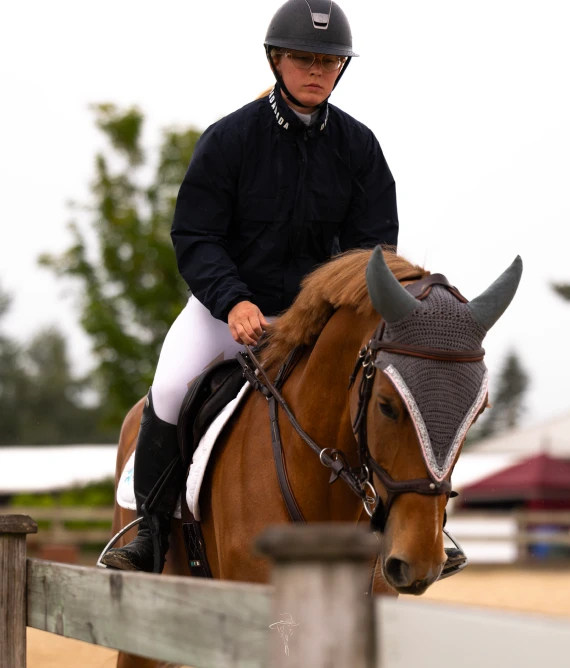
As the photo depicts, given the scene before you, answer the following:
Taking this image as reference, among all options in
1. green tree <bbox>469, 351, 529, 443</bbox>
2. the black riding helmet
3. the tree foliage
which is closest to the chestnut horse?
the black riding helmet

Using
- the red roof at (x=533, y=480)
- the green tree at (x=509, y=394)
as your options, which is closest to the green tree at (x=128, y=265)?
the red roof at (x=533, y=480)

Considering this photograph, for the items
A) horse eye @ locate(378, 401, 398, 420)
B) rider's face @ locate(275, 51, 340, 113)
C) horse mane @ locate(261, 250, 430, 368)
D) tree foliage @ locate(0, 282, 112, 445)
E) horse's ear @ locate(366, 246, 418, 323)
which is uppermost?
tree foliage @ locate(0, 282, 112, 445)

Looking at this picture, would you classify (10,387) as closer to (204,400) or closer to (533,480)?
(533,480)

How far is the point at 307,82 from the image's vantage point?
15.2 feet

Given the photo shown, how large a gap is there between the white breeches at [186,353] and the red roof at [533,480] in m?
22.9

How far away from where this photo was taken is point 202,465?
427 cm

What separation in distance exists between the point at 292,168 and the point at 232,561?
1.77m

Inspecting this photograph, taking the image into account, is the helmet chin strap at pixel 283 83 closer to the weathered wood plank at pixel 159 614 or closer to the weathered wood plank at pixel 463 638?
the weathered wood plank at pixel 159 614

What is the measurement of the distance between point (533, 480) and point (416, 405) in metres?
24.2

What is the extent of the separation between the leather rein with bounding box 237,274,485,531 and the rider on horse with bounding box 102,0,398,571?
0.71 m

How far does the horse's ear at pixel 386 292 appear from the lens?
351cm

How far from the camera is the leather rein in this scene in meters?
3.38

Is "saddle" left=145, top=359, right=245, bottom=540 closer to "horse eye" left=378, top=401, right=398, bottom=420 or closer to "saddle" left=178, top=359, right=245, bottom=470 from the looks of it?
"saddle" left=178, top=359, right=245, bottom=470

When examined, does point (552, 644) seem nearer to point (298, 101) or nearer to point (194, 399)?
point (194, 399)
